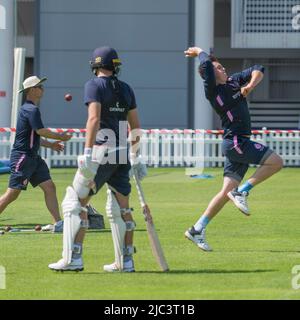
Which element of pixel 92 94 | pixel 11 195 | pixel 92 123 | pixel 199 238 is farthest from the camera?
pixel 11 195

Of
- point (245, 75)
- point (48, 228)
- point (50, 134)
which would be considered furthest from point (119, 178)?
point (48, 228)

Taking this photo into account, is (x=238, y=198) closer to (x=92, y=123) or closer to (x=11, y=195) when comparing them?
(x=92, y=123)

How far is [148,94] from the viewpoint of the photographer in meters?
33.3

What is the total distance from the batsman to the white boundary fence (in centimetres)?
1904

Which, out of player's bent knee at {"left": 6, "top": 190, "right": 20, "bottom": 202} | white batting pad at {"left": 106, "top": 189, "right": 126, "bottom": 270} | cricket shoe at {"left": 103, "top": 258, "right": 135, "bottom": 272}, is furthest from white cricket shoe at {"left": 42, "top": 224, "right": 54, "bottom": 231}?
white batting pad at {"left": 106, "top": 189, "right": 126, "bottom": 270}

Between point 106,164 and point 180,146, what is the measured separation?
19.7m

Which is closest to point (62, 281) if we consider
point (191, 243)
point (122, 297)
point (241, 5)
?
point (122, 297)

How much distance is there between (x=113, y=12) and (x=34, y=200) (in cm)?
1334

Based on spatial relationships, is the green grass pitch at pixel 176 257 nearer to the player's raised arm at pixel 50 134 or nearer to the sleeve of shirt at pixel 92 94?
the player's raised arm at pixel 50 134

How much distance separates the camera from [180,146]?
30.6m

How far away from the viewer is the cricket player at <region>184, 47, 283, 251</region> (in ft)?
42.5

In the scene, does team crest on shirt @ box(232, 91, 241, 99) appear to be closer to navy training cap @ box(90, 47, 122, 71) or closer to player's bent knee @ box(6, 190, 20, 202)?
navy training cap @ box(90, 47, 122, 71)

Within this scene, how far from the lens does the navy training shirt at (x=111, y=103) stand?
10891mm
